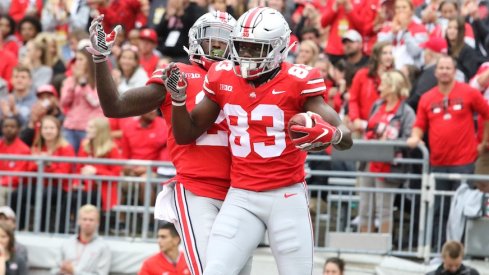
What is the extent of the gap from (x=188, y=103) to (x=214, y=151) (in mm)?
335

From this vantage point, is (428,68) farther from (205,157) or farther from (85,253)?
(205,157)

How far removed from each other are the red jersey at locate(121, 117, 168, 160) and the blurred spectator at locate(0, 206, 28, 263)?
139cm

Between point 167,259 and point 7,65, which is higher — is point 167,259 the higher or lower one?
the lower one

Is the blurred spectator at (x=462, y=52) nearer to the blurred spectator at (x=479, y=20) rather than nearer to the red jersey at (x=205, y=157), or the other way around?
the blurred spectator at (x=479, y=20)

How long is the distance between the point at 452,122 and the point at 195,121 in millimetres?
5125

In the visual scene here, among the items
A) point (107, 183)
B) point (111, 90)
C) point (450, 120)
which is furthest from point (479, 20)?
point (111, 90)

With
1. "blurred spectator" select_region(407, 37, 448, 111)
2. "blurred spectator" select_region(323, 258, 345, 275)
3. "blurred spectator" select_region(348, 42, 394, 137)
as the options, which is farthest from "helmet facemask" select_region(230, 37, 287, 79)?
"blurred spectator" select_region(407, 37, 448, 111)

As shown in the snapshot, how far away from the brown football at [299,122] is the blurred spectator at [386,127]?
5089 millimetres

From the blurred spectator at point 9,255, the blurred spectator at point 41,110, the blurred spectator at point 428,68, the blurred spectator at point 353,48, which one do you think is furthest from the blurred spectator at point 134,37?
the blurred spectator at point 9,255

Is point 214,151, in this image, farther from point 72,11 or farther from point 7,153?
point 72,11

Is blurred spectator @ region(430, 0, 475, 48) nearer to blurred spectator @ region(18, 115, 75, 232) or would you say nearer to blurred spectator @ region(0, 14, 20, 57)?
blurred spectator @ region(18, 115, 75, 232)

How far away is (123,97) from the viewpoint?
7492mm

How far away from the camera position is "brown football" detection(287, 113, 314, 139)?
6.65 meters

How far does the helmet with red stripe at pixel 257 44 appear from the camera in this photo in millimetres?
7086
